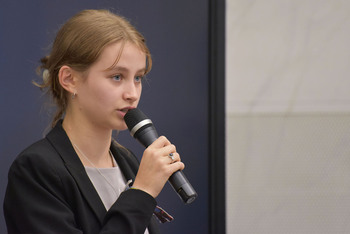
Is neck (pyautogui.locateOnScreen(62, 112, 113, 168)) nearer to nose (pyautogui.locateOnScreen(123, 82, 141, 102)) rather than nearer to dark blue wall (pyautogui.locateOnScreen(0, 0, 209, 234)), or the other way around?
nose (pyautogui.locateOnScreen(123, 82, 141, 102))

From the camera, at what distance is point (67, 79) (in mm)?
1188

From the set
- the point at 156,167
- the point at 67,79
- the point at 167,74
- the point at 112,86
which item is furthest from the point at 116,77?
the point at 167,74

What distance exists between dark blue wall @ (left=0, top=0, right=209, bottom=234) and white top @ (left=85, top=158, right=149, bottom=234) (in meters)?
0.56

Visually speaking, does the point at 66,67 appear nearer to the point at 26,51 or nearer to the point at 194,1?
the point at 26,51

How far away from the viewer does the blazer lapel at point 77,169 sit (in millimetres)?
1097

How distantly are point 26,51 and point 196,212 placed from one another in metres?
0.81

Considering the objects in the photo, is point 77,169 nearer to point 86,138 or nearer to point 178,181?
point 86,138

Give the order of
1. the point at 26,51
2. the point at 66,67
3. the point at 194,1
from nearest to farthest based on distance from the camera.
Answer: the point at 66,67
the point at 26,51
the point at 194,1

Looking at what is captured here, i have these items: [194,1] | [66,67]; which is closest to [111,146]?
[66,67]

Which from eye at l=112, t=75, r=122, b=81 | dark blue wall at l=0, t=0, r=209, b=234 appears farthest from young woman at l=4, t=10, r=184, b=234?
dark blue wall at l=0, t=0, r=209, b=234

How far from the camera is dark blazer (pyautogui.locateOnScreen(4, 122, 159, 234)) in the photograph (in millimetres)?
1021

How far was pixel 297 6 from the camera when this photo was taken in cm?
190

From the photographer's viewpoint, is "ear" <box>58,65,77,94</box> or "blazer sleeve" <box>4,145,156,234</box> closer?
"blazer sleeve" <box>4,145,156,234</box>

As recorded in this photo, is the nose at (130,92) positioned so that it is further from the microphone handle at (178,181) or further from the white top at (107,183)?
the white top at (107,183)
